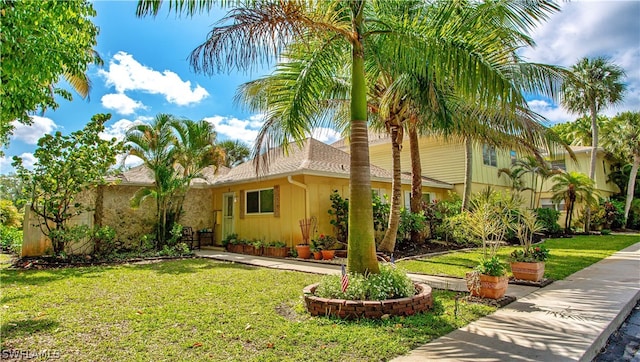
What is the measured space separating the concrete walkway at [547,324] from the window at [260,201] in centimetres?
729

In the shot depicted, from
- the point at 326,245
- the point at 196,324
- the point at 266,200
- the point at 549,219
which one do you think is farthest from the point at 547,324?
the point at 549,219

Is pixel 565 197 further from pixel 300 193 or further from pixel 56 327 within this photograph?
pixel 56 327

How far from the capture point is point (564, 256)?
1063 cm

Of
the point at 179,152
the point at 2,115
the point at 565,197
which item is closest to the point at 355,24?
the point at 2,115

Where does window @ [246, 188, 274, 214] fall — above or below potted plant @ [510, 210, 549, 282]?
above

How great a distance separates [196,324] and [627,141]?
93.9 ft

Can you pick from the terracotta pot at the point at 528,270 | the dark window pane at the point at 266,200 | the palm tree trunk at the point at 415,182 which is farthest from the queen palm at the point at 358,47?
the dark window pane at the point at 266,200

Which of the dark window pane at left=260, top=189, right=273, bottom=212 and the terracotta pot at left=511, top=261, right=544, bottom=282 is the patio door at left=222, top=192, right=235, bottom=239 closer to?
the dark window pane at left=260, top=189, right=273, bottom=212

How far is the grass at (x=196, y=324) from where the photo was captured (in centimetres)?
359

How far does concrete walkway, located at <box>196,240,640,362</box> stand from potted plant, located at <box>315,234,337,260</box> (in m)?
3.88

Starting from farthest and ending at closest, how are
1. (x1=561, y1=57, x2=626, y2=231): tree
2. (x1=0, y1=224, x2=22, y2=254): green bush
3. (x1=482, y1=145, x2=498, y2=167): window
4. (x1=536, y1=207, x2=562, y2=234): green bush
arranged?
1. (x1=482, y1=145, x2=498, y2=167): window
2. (x1=561, y1=57, x2=626, y2=231): tree
3. (x1=536, y1=207, x2=562, y2=234): green bush
4. (x1=0, y1=224, x2=22, y2=254): green bush

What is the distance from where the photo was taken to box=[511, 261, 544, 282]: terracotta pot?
21.7 feet

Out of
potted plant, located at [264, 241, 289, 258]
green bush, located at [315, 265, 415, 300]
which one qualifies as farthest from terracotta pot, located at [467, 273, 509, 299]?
potted plant, located at [264, 241, 289, 258]

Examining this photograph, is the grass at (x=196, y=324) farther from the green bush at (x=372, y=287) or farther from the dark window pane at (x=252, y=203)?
the dark window pane at (x=252, y=203)
